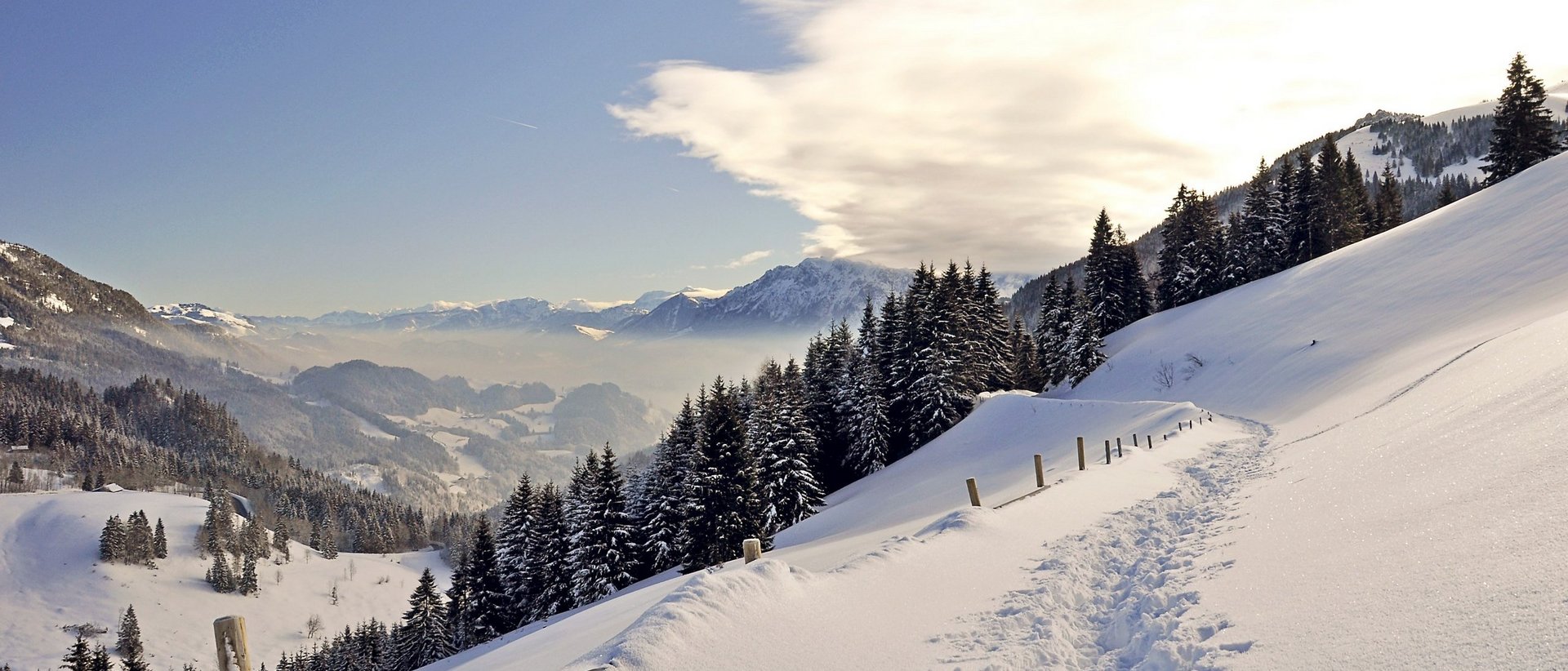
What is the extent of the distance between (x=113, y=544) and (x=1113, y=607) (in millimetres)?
201863

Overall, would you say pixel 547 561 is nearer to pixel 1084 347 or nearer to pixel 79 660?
pixel 79 660

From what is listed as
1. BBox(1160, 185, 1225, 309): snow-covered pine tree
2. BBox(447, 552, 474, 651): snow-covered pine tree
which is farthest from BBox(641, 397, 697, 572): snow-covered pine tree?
BBox(1160, 185, 1225, 309): snow-covered pine tree

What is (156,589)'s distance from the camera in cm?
14262

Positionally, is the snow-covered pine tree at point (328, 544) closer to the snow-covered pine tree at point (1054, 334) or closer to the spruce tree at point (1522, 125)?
the snow-covered pine tree at point (1054, 334)

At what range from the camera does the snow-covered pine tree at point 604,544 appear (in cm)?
3738

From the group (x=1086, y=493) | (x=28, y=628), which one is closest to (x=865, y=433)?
(x=1086, y=493)

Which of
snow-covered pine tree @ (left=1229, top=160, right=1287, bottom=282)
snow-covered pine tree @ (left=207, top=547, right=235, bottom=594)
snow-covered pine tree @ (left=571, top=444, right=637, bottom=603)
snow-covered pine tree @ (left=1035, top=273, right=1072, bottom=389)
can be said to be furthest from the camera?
snow-covered pine tree @ (left=207, top=547, right=235, bottom=594)

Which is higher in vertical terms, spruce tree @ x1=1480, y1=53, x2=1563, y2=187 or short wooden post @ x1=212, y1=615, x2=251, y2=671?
spruce tree @ x1=1480, y1=53, x2=1563, y2=187

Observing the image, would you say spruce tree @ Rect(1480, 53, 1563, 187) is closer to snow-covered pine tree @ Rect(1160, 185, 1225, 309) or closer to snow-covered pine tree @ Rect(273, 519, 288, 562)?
snow-covered pine tree @ Rect(1160, 185, 1225, 309)

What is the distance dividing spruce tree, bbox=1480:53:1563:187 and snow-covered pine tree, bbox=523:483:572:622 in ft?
228

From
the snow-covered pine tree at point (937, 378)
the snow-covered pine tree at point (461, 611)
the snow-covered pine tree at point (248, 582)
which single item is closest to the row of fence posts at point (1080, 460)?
the snow-covered pine tree at point (937, 378)

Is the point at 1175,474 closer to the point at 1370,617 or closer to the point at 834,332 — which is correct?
the point at 1370,617

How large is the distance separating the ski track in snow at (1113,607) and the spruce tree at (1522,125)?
62.0 m

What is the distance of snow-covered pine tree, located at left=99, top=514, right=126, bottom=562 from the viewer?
145750mm
